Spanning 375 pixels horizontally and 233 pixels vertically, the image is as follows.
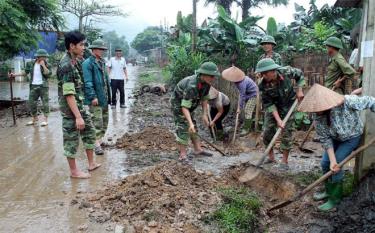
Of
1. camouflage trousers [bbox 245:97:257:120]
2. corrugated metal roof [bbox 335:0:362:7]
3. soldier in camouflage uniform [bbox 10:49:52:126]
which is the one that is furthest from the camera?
soldier in camouflage uniform [bbox 10:49:52:126]

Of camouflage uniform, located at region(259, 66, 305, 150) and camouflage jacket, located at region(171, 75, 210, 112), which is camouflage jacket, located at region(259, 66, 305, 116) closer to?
camouflage uniform, located at region(259, 66, 305, 150)

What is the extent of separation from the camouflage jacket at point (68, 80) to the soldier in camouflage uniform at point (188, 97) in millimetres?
1491

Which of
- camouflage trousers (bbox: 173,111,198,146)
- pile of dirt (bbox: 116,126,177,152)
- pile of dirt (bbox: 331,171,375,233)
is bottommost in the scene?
pile of dirt (bbox: 331,171,375,233)

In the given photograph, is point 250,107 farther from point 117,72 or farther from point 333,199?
point 117,72

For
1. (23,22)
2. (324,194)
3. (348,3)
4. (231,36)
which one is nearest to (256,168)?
(324,194)

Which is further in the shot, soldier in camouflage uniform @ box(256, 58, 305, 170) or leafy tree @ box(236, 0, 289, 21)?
leafy tree @ box(236, 0, 289, 21)

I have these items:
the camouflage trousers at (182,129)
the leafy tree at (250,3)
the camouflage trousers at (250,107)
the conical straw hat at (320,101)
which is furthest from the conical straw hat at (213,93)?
the leafy tree at (250,3)

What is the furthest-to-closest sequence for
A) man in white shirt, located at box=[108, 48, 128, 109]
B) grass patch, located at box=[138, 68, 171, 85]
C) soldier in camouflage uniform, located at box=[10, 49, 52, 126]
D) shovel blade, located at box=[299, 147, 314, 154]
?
grass patch, located at box=[138, 68, 171, 85]
man in white shirt, located at box=[108, 48, 128, 109]
soldier in camouflage uniform, located at box=[10, 49, 52, 126]
shovel blade, located at box=[299, 147, 314, 154]

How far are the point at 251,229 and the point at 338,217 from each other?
975 millimetres

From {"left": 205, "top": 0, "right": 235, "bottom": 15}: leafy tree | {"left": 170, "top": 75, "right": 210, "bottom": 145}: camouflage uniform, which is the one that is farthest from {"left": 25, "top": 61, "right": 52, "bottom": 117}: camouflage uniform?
{"left": 205, "top": 0, "right": 235, "bottom": 15}: leafy tree

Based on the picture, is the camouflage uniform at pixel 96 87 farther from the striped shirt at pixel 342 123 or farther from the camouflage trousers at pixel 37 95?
the striped shirt at pixel 342 123

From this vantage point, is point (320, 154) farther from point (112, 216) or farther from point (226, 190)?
point (112, 216)

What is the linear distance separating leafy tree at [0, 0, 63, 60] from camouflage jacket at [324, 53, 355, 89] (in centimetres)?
741

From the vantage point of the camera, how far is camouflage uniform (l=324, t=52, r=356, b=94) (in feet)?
19.0
